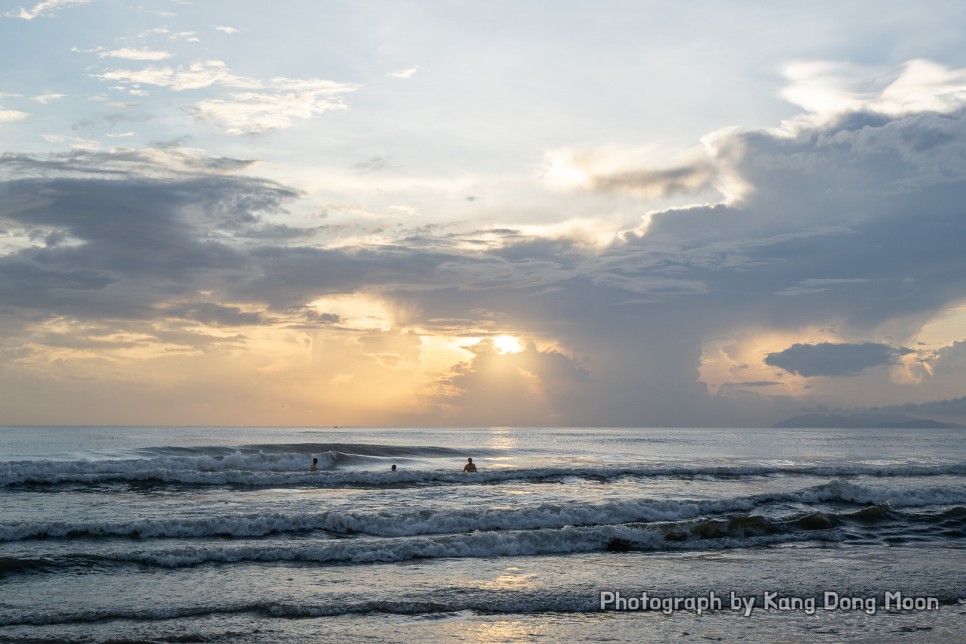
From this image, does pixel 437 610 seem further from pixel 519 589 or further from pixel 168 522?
pixel 168 522

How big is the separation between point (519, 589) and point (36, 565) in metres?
11.9

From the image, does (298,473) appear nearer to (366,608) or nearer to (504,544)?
(504,544)

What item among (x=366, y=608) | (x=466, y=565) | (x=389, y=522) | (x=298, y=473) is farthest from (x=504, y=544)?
(x=298, y=473)

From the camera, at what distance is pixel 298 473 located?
40.6 m

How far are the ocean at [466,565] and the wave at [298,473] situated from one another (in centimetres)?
139

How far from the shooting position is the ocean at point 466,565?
1284 centimetres

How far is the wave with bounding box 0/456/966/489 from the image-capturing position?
119 feet

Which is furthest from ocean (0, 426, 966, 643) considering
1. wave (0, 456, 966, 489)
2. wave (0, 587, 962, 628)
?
wave (0, 456, 966, 489)

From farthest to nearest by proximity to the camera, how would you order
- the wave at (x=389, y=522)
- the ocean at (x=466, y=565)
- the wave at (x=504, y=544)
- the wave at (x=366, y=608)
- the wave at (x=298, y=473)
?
the wave at (x=298, y=473) < the wave at (x=389, y=522) < the wave at (x=504, y=544) < the wave at (x=366, y=608) < the ocean at (x=466, y=565)

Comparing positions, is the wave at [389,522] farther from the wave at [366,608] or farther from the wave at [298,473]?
the wave at [298,473]

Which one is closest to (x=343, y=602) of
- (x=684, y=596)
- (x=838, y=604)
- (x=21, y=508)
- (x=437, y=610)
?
(x=437, y=610)

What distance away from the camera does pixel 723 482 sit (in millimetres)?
41625

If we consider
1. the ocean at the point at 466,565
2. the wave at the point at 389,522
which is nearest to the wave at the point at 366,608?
the ocean at the point at 466,565

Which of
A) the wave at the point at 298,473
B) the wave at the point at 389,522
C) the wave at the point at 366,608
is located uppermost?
the wave at the point at 366,608
